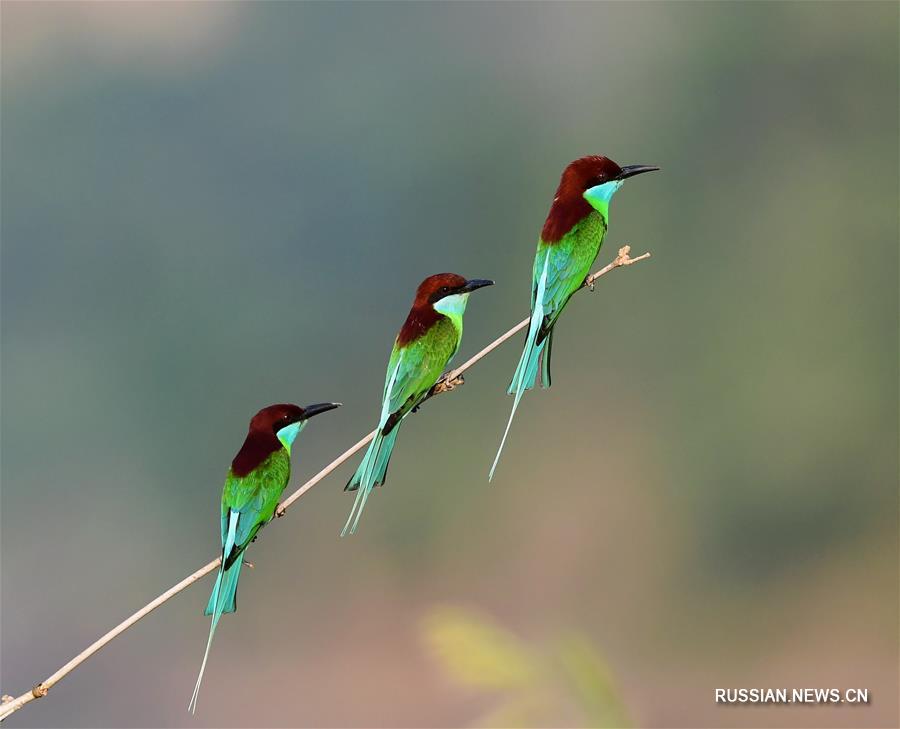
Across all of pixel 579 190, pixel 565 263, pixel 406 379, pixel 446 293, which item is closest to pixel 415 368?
pixel 406 379

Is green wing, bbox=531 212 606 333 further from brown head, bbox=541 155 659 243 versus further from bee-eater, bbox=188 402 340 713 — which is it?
bee-eater, bbox=188 402 340 713

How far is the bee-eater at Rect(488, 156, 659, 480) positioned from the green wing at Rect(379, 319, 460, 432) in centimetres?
13

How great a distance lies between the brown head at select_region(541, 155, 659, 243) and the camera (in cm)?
151

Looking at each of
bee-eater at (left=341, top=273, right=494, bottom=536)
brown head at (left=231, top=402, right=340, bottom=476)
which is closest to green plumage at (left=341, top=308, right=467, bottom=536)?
bee-eater at (left=341, top=273, right=494, bottom=536)

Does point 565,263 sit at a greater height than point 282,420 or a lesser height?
greater

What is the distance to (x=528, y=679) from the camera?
3.03 feet

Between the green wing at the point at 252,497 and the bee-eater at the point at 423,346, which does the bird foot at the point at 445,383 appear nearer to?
the bee-eater at the point at 423,346

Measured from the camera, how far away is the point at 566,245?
1.49 metres

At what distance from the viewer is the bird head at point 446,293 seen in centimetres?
151

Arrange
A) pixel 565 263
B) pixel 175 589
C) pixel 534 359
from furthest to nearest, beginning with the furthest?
pixel 565 263
pixel 534 359
pixel 175 589

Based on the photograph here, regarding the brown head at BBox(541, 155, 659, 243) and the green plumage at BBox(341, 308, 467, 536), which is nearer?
the green plumage at BBox(341, 308, 467, 536)

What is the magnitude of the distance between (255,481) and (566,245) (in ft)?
1.78

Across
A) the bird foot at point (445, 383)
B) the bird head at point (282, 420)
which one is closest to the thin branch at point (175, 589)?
the bird foot at point (445, 383)

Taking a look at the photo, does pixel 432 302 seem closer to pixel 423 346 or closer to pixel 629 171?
pixel 423 346
